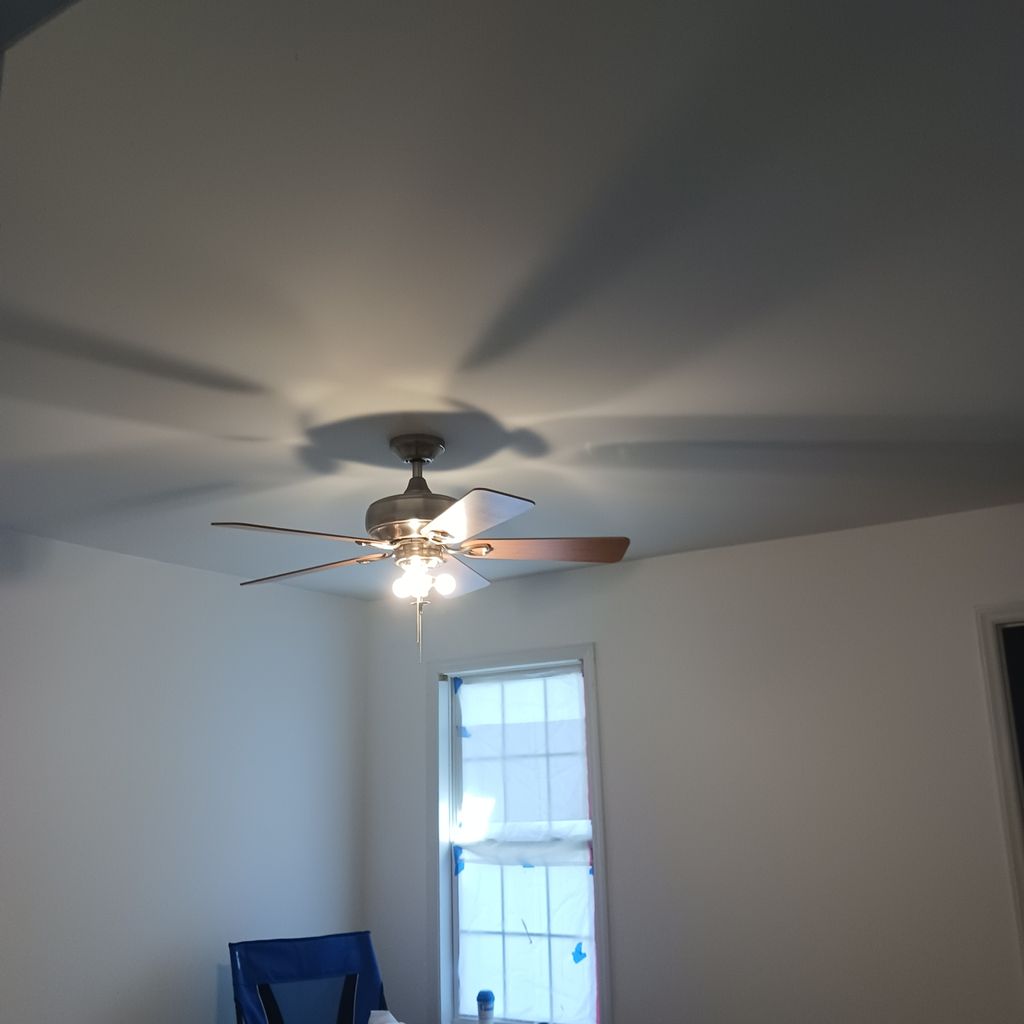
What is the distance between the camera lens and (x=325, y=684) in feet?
15.1

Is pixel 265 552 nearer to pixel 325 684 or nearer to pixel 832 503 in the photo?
pixel 325 684

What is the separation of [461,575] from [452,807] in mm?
1992

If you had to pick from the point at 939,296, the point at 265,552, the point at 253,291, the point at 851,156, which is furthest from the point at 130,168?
the point at 265,552

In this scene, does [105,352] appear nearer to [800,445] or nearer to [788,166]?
[788,166]

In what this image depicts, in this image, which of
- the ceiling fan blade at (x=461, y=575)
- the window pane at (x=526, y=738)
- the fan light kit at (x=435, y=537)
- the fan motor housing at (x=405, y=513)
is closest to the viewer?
the fan light kit at (x=435, y=537)

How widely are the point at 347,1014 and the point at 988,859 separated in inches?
94.7

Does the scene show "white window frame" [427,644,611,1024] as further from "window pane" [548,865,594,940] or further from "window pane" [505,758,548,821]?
"window pane" [505,758,548,821]

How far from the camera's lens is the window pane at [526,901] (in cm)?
419

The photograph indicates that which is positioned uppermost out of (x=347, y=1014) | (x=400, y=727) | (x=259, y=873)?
(x=400, y=727)

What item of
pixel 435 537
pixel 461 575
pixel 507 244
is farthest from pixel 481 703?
pixel 507 244

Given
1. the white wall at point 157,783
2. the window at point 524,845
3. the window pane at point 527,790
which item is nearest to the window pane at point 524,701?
the window at point 524,845

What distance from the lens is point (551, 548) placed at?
2773 millimetres

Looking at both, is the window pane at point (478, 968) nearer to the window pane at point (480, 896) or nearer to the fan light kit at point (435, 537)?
the window pane at point (480, 896)

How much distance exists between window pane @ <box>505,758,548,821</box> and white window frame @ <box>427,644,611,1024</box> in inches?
10.0
